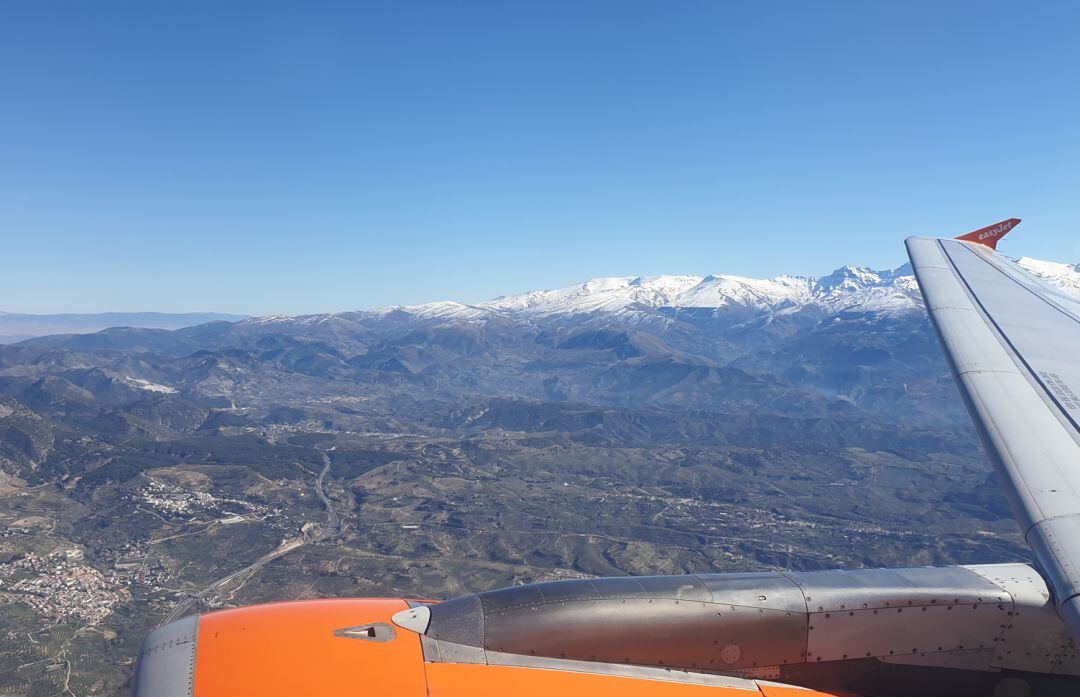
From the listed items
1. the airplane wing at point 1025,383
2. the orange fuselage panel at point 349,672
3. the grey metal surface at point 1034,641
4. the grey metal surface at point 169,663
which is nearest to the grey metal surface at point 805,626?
the grey metal surface at point 1034,641

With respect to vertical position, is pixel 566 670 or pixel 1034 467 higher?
pixel 1034 467

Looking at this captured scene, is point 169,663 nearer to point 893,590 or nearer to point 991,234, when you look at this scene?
point 893,590

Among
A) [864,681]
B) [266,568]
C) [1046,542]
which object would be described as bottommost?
[266,568]

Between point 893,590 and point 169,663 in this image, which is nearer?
point 169,663

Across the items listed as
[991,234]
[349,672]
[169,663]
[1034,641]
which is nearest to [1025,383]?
[1034,641]

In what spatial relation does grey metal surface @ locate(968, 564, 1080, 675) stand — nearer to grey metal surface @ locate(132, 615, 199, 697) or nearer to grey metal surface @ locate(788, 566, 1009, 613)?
grey metal surface @ locate(788, 566, 1009, 613)

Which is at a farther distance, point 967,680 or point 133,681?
point 967,680

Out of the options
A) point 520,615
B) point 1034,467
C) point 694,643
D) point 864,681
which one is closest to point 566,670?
point 520,615

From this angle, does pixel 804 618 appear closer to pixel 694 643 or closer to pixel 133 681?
pixel 694 643
